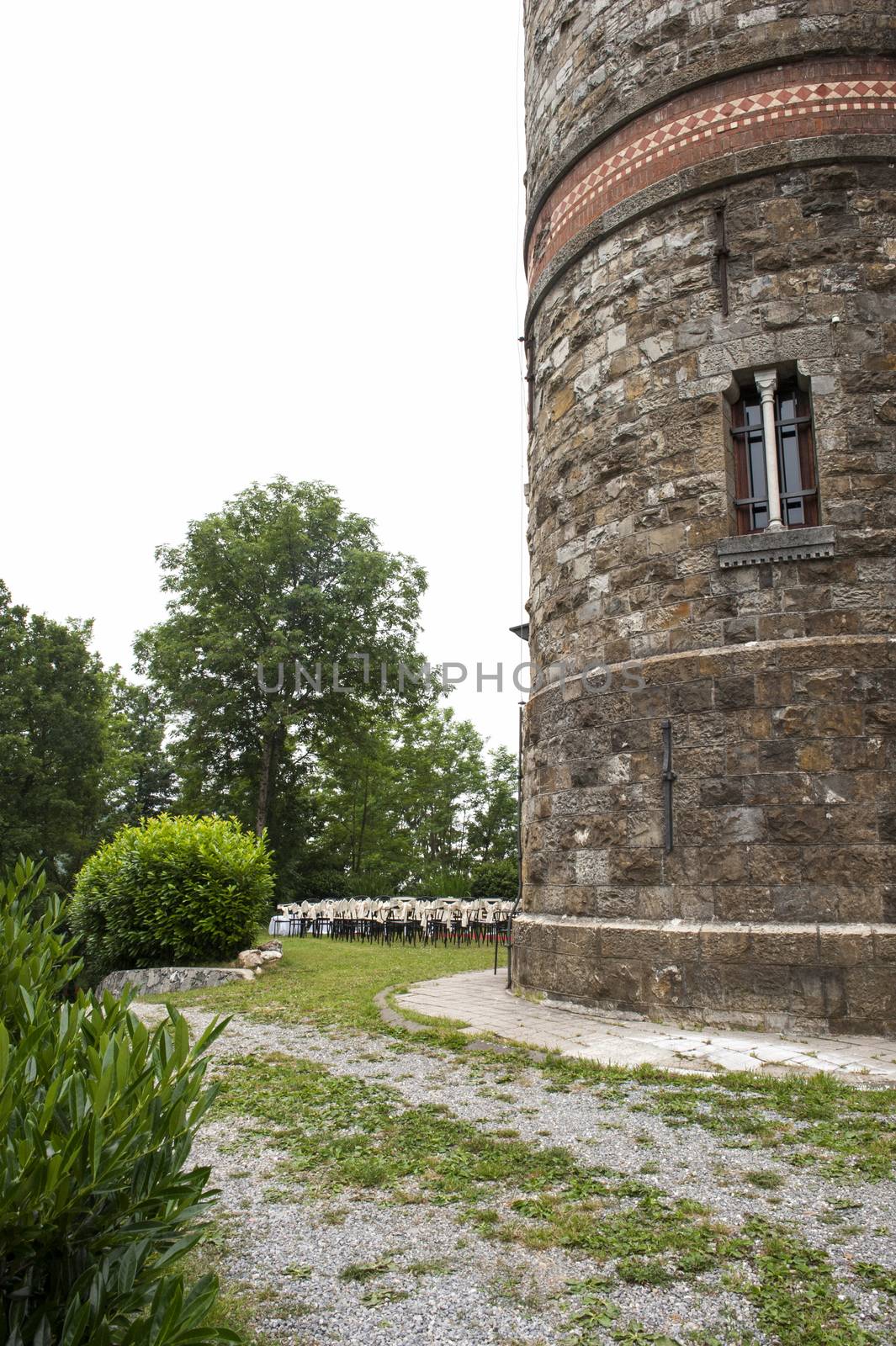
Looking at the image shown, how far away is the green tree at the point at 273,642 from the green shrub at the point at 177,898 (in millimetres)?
11925

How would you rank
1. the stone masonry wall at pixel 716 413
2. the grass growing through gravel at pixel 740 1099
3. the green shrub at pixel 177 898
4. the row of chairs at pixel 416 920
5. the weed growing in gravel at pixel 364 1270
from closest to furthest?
the weed growing in gravel at pixel 364 1270, the grass growing through gravel at pixel 740 1099, the stone masonry wall at pixel 716 413, the green shrub at pixel 177 898, the row of chairs at pixel 416 920

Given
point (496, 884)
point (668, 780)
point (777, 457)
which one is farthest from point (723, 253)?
point (496, 884)

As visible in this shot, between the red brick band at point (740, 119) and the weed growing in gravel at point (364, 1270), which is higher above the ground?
the red brick band at point (740, 119)

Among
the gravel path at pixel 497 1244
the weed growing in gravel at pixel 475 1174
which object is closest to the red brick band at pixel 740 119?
the gravel path at pixel 497 1244

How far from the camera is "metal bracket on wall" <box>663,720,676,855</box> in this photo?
21.1 feet

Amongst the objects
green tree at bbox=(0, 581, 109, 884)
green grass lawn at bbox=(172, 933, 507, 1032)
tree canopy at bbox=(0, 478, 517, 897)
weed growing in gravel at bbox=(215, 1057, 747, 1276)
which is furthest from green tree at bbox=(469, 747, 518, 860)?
weed growing in gravel at bbox=(215, 1057, 747, 1276)

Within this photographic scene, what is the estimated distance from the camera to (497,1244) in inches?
106

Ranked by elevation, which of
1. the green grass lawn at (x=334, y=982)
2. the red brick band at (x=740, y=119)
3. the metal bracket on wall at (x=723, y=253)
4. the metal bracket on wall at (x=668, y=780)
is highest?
the red brick band at (x=740, y=119)

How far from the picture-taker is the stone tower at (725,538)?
596 centimetres

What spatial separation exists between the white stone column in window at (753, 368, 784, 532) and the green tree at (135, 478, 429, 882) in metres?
17.9

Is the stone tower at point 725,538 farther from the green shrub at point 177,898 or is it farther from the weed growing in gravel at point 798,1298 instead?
the green shrub at point 177,898

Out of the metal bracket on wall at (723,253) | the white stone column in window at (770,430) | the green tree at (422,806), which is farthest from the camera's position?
the green tree at (422,806)

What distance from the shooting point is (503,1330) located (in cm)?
222

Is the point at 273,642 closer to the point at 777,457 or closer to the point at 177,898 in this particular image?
the point at 177,898
